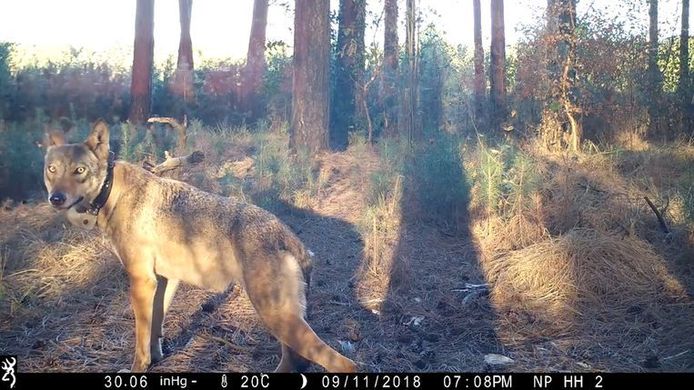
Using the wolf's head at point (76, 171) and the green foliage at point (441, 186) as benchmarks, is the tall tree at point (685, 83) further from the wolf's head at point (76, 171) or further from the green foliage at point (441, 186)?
the wolf's head at point (76, 171)

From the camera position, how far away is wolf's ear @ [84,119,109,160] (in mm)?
5059

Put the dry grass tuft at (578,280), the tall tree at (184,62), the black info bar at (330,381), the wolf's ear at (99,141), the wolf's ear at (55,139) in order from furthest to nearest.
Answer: the tall tree at (184,62), the dry grass tuft at (578,280), the wolf's ear at (55,139), the wolf's ear at (99,141), the black info bar at (330,381)

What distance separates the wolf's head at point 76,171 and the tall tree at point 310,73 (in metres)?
7.14

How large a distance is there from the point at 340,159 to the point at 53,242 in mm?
5694

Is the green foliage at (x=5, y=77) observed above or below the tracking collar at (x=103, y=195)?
above

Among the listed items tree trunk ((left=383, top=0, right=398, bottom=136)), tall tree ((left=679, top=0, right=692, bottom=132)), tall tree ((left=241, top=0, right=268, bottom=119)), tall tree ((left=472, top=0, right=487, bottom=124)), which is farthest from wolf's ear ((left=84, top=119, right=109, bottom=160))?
tall tree ((left=472, top=0, right=487, bottom=124))

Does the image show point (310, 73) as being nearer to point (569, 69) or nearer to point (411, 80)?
point (411, 80)

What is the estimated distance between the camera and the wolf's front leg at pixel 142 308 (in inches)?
192

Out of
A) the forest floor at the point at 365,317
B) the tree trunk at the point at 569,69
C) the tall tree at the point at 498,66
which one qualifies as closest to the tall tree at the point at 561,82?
the tree trunk at the point at 569,69

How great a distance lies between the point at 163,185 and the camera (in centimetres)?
530

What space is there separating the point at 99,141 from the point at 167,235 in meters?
0.92

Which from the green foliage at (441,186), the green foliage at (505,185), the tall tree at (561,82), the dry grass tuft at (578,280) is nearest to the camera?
the dry grass tuft at (578,280)

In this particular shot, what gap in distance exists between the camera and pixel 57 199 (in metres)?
4.73

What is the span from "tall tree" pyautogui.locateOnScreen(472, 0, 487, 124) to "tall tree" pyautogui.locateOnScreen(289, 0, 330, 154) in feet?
27.9
